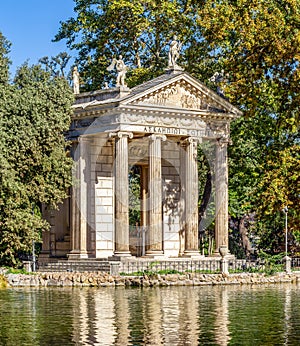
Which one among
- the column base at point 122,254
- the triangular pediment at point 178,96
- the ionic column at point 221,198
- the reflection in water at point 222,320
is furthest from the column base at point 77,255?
the reflection in water at point 222,320

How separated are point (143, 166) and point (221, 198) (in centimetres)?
548

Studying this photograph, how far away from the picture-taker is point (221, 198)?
55.0 m

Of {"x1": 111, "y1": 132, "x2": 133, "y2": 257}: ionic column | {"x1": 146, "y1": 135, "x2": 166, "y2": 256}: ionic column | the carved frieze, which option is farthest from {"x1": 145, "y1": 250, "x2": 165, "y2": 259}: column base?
the carved frieze

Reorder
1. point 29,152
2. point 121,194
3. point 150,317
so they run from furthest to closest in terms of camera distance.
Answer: point 121,194 → point 29,152 → point 150,317

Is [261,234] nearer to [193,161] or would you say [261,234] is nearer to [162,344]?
[193,161]

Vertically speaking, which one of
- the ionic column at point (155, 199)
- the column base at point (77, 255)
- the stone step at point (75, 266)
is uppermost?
the ionic column at point (155, 199)

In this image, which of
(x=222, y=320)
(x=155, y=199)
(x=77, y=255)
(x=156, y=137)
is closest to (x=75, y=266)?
(x=77, y=255)

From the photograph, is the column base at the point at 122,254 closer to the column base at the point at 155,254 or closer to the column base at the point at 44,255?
the column base at the point at 155,254

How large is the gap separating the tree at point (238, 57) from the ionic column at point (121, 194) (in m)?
5.85

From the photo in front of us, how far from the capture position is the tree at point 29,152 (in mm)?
46906

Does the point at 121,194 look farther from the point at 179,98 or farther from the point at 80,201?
the point at 179,98

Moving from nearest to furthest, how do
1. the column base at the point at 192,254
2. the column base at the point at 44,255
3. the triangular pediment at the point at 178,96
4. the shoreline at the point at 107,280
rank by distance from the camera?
the shoreline at the point at 107,280, the triangular pediment at the point at 178,96, the column base at the point at 192,254, the column base at the point at 44,255

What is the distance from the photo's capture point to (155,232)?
5138cm

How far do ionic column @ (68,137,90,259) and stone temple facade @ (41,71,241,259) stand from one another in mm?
52
